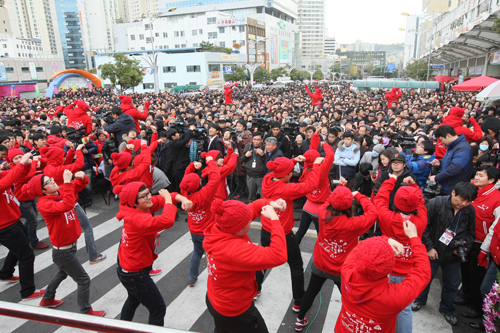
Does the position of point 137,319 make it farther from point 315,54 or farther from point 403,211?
point 315,54

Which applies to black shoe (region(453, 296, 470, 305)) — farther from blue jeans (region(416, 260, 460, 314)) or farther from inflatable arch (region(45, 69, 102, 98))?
inflatable arch (region(45, 69, 102, 98))

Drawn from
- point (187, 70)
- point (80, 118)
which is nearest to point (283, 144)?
point (80, 118)

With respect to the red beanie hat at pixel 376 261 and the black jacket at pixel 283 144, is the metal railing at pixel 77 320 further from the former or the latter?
the black jacket at pixel 283 144

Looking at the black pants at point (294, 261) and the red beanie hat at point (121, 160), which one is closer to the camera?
the black pants at point (294, 261)

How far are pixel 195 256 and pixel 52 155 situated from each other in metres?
3.25

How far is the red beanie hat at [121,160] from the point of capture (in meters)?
5.13

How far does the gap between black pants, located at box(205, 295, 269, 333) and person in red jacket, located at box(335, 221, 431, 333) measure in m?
0.75

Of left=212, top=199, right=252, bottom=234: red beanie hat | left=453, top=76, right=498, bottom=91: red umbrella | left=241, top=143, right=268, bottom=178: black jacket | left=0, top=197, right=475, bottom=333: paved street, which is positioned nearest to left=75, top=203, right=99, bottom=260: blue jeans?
left=0, top=197, right=475, bottom=333: paved street

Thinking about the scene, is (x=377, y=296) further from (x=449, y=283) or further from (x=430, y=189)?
(x=430, y=189)

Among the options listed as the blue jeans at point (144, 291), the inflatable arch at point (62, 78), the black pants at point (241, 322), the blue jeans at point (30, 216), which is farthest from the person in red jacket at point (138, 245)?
the inflatable arch at point (62, 78)

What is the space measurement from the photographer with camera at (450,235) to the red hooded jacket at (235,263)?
2147mm

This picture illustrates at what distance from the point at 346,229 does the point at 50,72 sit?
3266 inches

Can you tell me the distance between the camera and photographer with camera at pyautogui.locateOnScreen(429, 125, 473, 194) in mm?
4918

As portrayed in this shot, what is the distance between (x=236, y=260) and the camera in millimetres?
2365
